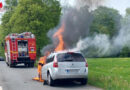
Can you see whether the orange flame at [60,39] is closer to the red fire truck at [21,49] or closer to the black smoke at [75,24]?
the black smoke at [75,24]

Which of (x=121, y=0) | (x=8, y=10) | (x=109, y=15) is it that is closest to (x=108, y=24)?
(x=109, y=15)

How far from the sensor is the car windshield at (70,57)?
13461 mm

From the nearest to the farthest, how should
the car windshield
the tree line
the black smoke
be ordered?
the car windshield
the black smoke
the tree line

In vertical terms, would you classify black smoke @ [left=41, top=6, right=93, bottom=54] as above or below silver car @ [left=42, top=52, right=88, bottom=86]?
above

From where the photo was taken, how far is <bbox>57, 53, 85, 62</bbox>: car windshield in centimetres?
→ 1346

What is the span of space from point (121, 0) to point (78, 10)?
4003 millimetres

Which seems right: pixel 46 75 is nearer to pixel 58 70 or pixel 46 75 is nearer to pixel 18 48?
pixel 58 70

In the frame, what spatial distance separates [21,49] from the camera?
30.4 metres

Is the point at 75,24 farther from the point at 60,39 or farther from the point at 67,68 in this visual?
the point at 67,68

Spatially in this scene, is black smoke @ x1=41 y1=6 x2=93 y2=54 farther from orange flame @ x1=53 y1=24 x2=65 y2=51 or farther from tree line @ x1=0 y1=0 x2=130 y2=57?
tree line @ x1=0 y1=0 x2=130 y2=57

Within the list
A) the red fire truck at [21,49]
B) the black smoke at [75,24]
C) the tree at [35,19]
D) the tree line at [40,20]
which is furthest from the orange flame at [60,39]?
the tree at [35,19]

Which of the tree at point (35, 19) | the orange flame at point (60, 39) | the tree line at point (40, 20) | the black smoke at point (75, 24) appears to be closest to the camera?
the orange flame at point (60, 39)

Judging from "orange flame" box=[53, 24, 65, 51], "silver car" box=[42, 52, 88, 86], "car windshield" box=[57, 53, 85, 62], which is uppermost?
"orange flame" box=[53, 24, 65, 51]

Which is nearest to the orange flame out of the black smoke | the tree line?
the black smoke
